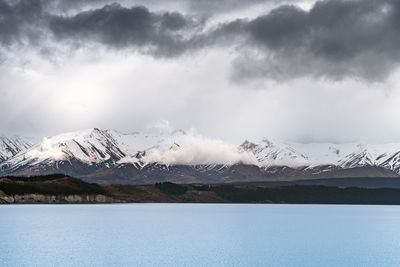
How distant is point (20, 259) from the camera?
303 ft

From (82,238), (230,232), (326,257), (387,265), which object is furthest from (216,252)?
(230,232)

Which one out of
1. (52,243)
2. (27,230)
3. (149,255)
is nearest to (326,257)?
(149,255)

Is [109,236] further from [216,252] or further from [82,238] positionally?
[216,252]

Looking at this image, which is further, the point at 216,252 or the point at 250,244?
the point at 250,244

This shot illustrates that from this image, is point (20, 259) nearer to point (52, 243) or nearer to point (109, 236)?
point (52, 243)

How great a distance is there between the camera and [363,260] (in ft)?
319

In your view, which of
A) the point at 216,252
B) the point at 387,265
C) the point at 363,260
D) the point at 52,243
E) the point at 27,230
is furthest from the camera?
the point at 27,230

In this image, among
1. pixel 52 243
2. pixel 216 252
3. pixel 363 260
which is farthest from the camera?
pixel 52 243

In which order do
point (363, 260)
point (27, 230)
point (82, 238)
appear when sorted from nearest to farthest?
point (363, 260), point (82, 238), point (27, 230)

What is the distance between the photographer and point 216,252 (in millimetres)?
104938

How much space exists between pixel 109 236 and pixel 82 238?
877cm

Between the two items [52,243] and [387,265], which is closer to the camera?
[387,265]

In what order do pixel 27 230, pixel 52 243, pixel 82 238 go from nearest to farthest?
1. pixel 52 243
2. pixel 82 238
3. pixel 27 230

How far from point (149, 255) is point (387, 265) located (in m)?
38.7
